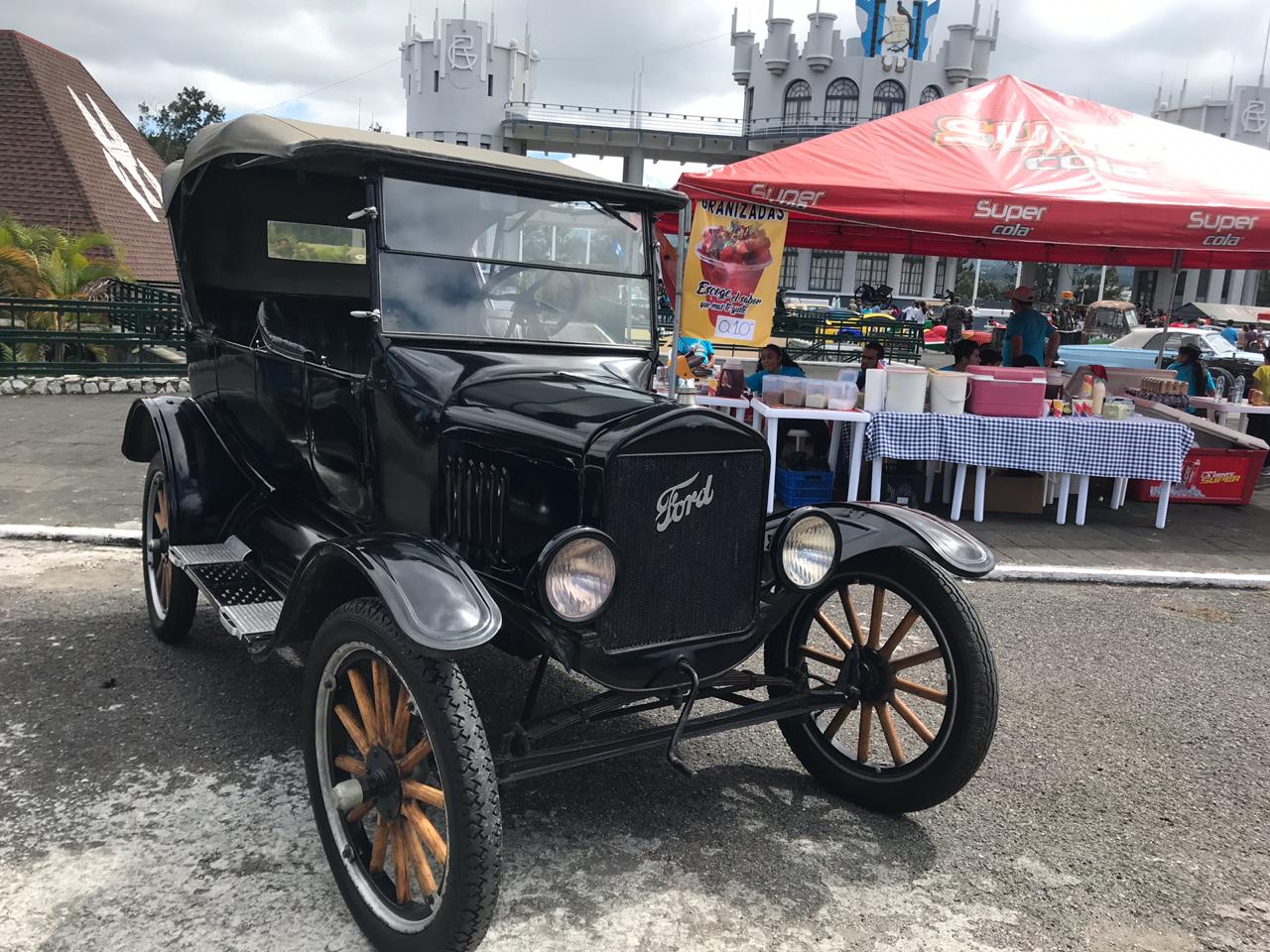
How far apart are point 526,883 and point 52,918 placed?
1.19 meters

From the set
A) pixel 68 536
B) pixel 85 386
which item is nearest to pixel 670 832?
pixel 68 536

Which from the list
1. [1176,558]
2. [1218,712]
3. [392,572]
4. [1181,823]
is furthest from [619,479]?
[1176,558]

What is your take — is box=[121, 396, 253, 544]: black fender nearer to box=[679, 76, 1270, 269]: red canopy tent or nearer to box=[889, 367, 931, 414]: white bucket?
box=[679, 76, 1270, 269]: red canopy tent

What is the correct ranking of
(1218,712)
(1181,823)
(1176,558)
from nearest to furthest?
(1181,823), (1218,712), (1176,558)

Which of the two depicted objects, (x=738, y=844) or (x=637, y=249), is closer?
(x=738, y=844)

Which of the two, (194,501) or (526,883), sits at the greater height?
(194,501)

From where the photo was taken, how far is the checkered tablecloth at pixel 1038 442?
7059 mm

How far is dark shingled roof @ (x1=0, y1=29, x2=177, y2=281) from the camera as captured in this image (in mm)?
16141

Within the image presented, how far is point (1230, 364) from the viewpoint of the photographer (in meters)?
16.0

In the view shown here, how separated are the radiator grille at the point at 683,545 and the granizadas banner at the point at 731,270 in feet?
14.5

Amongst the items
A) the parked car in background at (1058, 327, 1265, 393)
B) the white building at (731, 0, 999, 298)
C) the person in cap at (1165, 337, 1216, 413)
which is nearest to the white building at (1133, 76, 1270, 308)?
the white building at (731, 0, 999, 298)

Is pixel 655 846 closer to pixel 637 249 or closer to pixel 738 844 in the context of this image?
pixel 738 844

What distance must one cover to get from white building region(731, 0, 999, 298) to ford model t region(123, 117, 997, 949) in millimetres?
54381

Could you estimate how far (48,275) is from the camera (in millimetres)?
12727
